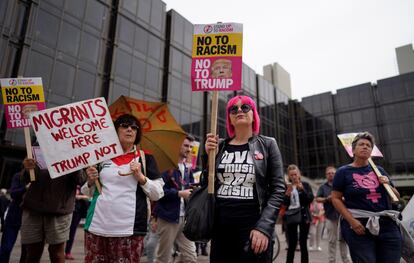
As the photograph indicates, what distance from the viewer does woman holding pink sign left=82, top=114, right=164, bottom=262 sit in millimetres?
2717

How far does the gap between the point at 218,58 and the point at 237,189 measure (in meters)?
1.29

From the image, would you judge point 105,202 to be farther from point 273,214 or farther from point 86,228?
point 273,214

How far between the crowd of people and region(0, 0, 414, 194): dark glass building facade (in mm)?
13384

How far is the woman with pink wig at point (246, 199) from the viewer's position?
7.04 ft

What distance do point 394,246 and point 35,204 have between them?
3.96m

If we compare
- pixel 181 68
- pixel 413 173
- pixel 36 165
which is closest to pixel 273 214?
pixel 36 165

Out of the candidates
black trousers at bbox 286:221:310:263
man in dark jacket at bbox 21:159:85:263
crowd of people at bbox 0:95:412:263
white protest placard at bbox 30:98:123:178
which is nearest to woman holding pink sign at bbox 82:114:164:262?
crowd of people at bbox 0:95:412:263

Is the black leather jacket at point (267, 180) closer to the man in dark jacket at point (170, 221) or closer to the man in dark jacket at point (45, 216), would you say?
the man in dark jacket at point (170, 221)

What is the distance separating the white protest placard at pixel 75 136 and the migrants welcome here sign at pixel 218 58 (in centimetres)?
103

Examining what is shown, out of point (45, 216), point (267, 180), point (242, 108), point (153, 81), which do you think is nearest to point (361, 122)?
point (153, 81)

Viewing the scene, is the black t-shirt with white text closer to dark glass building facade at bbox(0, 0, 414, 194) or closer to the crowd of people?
the crowd of people

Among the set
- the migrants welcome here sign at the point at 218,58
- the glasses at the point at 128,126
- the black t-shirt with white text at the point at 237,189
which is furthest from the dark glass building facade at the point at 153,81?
the black t-shirt with white text at the point at 237,189

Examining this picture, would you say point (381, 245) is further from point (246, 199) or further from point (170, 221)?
point (170, 221)

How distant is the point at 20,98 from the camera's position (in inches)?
170
